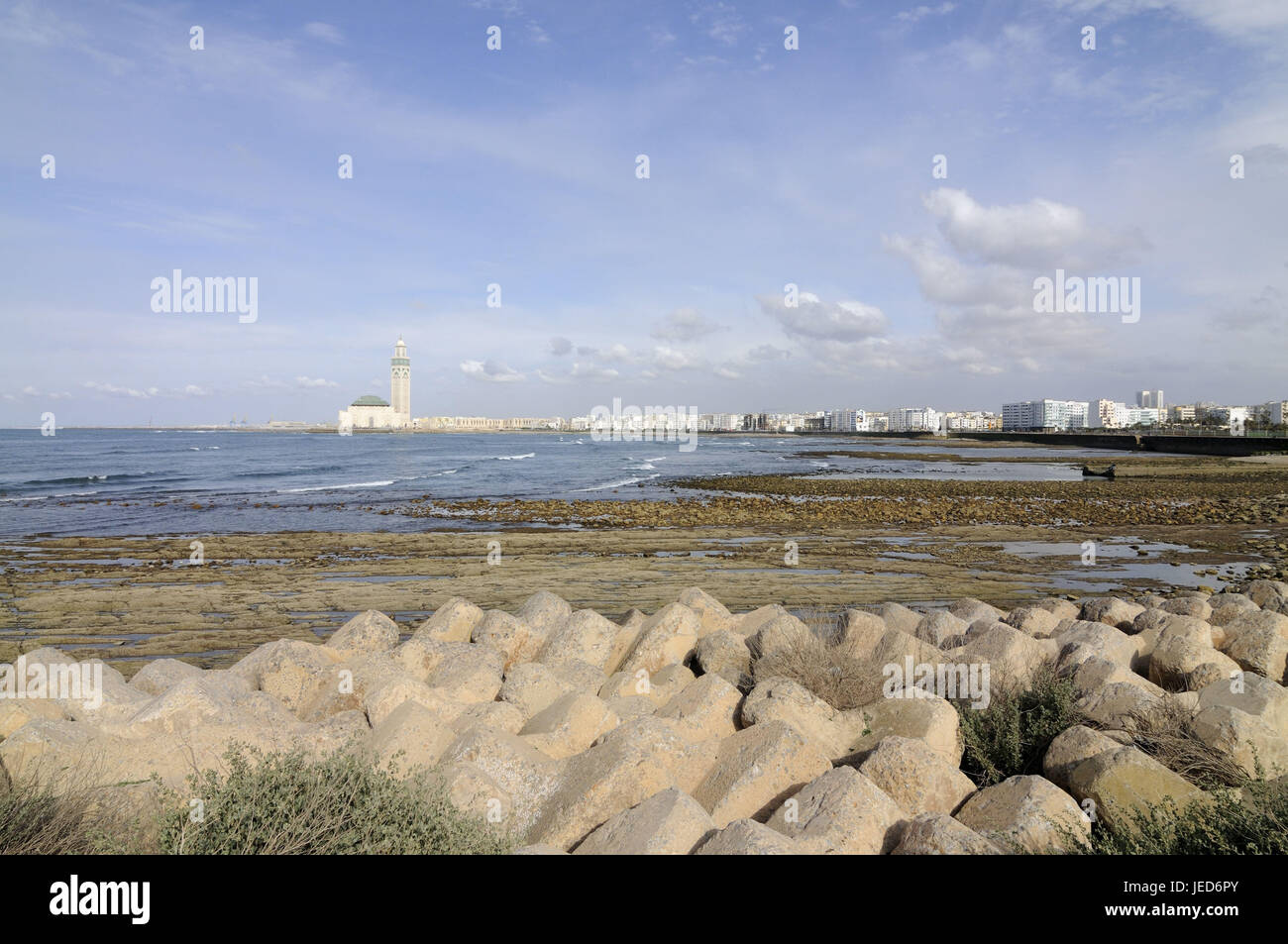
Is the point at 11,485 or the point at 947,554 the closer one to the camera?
the point at 947,554

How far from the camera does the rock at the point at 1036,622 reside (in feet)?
28.7

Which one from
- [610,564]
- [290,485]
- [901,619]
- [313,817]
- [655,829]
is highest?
[313,817]

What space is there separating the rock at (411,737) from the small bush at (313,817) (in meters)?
1.11

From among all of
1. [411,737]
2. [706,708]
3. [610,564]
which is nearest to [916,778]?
[706,708]

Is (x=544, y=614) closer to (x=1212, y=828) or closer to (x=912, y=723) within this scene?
(x=912, y=723)

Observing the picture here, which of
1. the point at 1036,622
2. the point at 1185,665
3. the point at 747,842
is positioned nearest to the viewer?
the point at 747,842

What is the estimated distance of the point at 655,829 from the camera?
12.8 feet

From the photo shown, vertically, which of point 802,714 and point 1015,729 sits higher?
point 802,714

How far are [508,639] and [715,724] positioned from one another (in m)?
2.98

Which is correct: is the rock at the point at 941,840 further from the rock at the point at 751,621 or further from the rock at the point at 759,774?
the rock at the point at 751,621

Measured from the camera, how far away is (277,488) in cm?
4047
